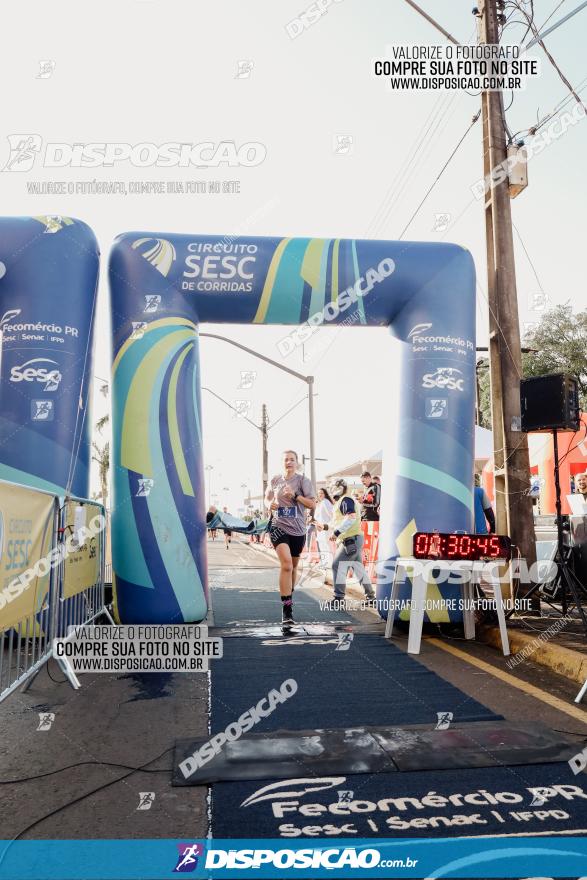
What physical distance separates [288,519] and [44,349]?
316cm

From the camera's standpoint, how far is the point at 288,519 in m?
7.84

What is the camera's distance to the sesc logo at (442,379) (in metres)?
7.50

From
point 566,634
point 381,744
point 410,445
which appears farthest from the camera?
point 410,445

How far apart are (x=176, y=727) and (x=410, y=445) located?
4.14 m

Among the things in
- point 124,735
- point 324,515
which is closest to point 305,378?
point 324,515

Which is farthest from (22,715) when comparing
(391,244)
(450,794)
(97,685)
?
(391,244)

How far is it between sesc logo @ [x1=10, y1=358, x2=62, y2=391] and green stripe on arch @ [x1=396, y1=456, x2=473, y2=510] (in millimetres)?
3777

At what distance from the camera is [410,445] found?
7496 millimetres

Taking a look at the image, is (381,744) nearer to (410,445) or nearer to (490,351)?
(410,445)

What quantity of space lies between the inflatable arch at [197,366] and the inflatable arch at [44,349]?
399mm

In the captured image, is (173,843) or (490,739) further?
(490,739)

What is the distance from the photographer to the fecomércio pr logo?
2.58m

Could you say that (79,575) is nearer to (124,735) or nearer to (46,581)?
(46,581)

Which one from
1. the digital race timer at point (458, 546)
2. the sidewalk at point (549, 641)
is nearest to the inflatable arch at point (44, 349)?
the digital race timer at point (458, 546)
